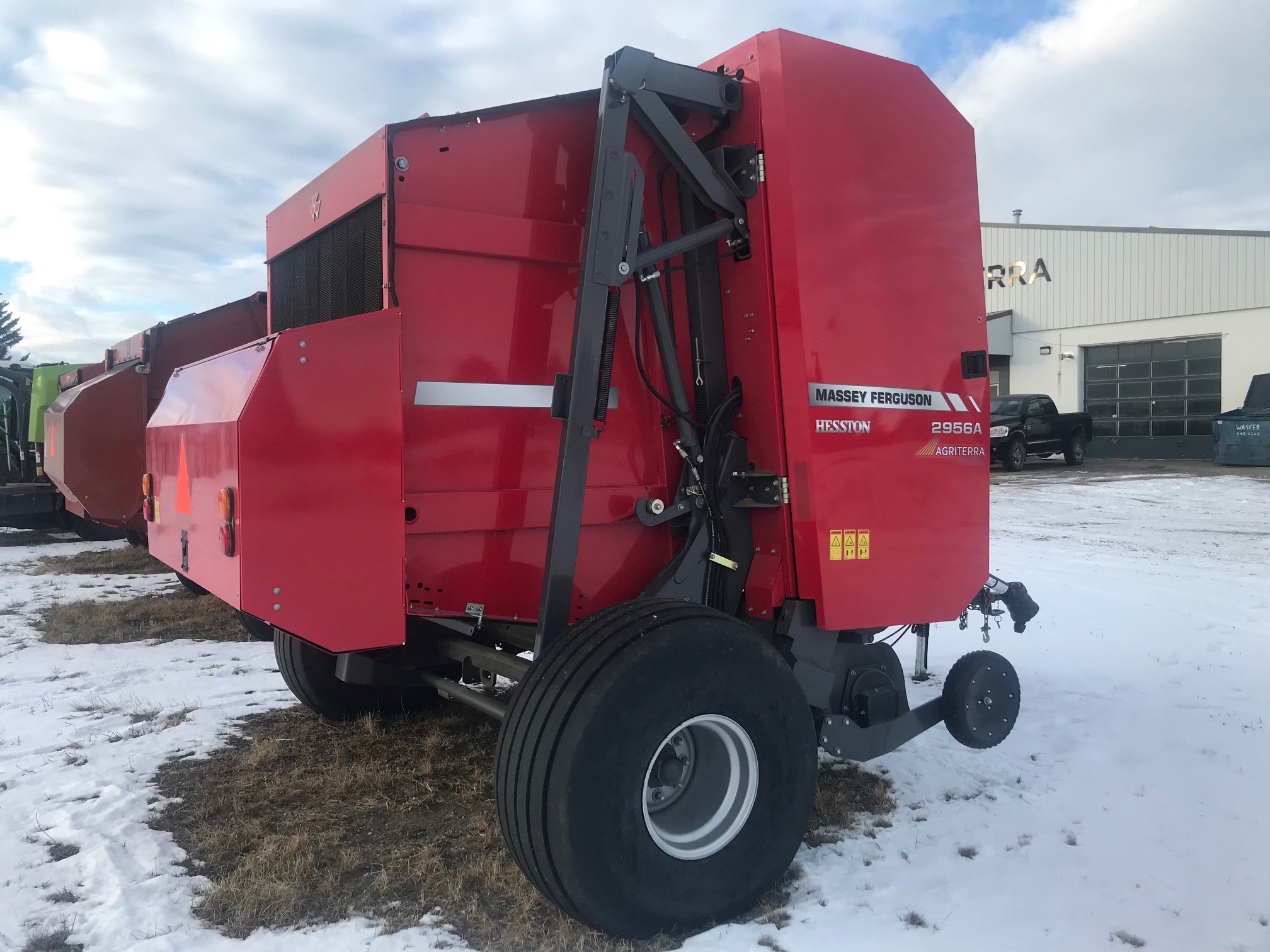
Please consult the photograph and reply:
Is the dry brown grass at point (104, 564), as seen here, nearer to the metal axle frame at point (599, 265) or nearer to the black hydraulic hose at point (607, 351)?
the metal axle frame at point (599, 265)

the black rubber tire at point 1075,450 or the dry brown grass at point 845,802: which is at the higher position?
the black rubber tire at point 1075,450

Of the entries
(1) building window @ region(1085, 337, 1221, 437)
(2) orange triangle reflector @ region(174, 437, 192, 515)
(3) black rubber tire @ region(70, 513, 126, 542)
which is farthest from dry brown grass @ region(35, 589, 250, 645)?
(1) building window @ region(1085, 337, 1221, 437)

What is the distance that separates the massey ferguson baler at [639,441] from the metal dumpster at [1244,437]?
18.9 m

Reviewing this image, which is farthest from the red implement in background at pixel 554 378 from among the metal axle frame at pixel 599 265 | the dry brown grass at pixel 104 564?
the dry brown grass at pixel 104 564

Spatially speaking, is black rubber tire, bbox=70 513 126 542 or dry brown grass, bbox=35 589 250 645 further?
black rubber tire, bbox=70 513 126 542

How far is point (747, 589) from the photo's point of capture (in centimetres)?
333

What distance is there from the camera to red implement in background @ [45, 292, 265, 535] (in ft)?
25.3

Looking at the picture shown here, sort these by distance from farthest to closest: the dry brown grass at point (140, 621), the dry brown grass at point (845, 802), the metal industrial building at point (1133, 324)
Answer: the metal industrial building at point (1133, 324), the dry brown grass at point (140, 621), the dry brown grass at point (845, 802)

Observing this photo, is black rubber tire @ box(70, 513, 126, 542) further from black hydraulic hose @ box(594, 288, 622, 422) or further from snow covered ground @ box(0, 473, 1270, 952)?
black hydraulic hose @ box(594, 288, 622, 422)

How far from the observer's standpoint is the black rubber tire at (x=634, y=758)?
8.03 ft

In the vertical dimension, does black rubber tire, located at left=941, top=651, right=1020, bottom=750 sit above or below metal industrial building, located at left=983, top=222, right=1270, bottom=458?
below

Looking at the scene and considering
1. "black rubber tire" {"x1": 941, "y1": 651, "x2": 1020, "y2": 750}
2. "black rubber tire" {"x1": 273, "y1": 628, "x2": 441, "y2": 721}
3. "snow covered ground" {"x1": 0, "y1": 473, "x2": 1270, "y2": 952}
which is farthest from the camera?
"black rubber tire" {"x1": 273, "y1": 628, "x2": 441, "y2": 721}

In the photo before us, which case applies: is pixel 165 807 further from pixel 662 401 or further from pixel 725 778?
pixel 662 401

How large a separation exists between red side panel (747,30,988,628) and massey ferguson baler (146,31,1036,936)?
1cm
